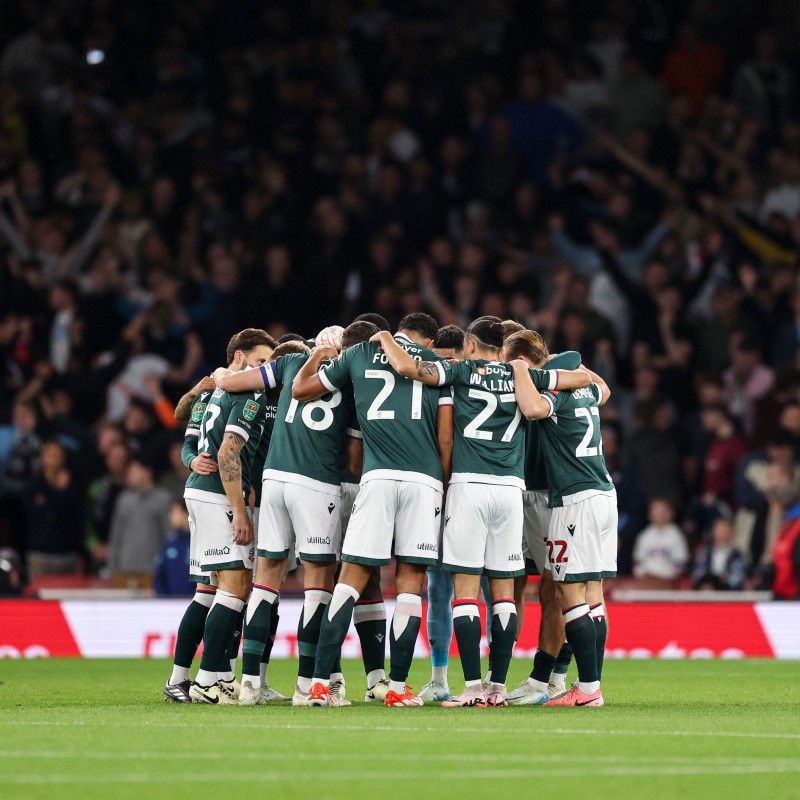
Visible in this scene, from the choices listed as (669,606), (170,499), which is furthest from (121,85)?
(669,606)

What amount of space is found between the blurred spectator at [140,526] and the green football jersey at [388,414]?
783cm

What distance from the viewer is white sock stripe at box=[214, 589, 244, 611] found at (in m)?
10.9

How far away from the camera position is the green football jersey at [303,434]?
1079cm

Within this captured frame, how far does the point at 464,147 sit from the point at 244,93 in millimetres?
3288

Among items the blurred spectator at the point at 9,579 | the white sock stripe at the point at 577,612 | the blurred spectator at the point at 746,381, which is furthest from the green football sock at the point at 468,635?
the blurred spectator at the point at 746,381

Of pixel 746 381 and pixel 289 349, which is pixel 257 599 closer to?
pixel 289 349

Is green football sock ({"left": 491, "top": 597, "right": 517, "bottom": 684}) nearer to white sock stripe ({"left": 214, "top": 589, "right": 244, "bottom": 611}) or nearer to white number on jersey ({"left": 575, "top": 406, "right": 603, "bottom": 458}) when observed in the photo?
white number on jersey ({"left": 575, "top": 406, "right": 603, "bottom": 458})

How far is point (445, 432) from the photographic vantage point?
10.7 metres

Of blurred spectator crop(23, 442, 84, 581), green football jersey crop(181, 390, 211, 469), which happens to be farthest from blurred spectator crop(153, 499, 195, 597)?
green football jersey crop(181, 390, 211, 469)

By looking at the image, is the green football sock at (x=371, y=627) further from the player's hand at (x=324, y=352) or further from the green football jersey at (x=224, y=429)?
the player's hand at (x=324, y=352)

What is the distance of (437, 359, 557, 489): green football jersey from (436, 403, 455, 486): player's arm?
0.05 m

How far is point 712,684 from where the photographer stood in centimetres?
1323

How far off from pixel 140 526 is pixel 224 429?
7221 millimetres

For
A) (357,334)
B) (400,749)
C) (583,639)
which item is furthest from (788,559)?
(400,749)
